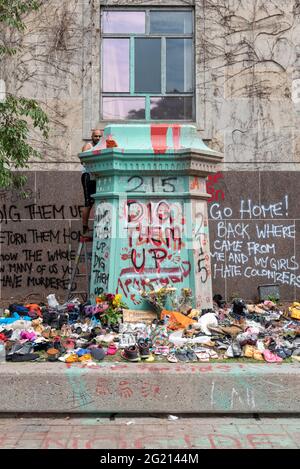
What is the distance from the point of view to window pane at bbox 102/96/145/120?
11.5 metres

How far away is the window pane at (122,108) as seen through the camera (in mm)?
11477

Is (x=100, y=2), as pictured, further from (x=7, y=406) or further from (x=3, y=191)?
(x=7, y=406)

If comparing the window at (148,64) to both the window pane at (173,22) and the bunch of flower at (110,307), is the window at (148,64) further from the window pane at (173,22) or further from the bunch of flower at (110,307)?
the bunch of flower at (110,307)

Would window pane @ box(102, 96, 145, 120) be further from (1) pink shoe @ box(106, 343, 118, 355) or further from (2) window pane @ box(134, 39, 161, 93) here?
(1) pink shoe @ box(106, 343, 118, 355)

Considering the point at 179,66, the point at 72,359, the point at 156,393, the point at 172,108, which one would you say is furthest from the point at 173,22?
the point at 156,393

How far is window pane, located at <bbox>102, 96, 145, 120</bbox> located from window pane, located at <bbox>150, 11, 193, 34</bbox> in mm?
1417

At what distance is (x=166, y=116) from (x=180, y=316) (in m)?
5.71

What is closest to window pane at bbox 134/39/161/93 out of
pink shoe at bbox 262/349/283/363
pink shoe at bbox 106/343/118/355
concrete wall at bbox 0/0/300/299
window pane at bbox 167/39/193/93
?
window pane at bbox 167/39/193/93

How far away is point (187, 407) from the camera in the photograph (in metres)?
5.07

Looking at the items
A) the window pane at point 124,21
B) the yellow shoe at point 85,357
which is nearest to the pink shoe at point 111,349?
the yellow shoe at point 85,357

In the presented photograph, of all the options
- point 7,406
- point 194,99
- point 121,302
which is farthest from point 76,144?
point 7,406

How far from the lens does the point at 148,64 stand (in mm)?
11617

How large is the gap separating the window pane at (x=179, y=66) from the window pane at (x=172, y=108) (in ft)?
0.58

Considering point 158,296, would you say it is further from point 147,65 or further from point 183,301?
point 147,65
